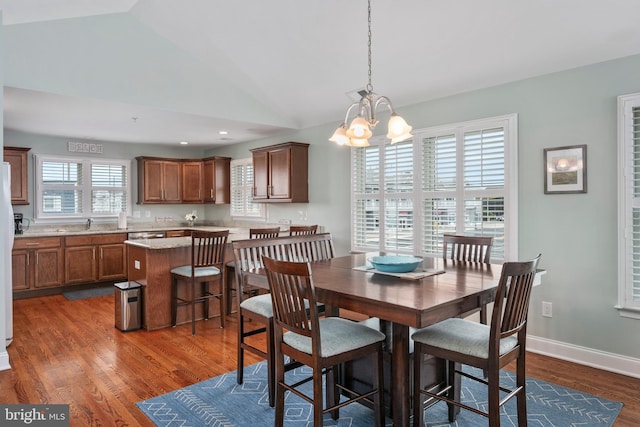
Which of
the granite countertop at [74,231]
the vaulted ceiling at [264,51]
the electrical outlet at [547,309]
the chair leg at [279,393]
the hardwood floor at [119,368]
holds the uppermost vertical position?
the vaulted ceiling at [264,51]

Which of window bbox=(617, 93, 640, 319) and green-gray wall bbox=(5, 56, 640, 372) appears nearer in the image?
window bbox=(617, 93, 640, 319)

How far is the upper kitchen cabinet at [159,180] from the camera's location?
6953mm

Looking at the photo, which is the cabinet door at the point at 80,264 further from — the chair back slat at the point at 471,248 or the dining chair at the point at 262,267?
the chair back slat at the point at 471,248

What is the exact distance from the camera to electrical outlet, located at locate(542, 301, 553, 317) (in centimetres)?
342

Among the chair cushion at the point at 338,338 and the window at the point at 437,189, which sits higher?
the window at the point at 437,189

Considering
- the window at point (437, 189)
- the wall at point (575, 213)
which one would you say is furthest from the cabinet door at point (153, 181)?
the wall at point (575, 213)

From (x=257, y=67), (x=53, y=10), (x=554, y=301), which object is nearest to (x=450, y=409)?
(x=554, y=301)

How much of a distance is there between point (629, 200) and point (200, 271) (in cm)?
375

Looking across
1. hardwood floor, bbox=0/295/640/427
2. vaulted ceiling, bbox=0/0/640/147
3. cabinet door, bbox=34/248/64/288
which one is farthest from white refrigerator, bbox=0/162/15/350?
cabinet door, bbox=34/248/64/288

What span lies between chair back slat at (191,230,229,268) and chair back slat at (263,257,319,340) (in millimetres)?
2097

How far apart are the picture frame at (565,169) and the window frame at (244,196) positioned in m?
4.14

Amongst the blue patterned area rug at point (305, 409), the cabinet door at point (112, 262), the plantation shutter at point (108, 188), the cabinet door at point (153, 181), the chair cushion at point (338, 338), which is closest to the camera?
the chair cushion at point (338, 338)

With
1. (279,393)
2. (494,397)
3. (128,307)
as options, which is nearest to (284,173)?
(128,307)

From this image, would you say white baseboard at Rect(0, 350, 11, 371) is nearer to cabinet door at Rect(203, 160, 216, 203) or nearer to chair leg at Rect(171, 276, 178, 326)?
chair leg at Rect(171, 276, 178, 326)
